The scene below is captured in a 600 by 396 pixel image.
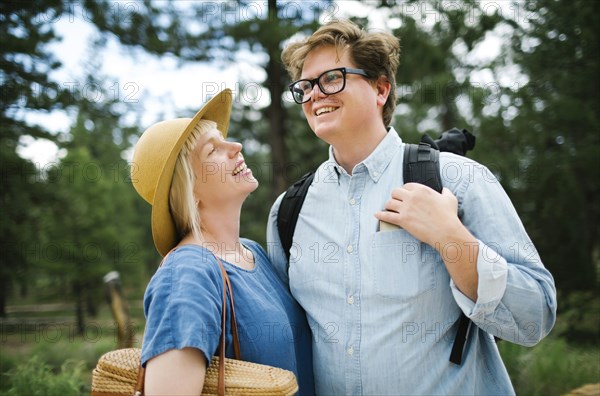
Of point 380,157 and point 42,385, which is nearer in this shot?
point 380,157

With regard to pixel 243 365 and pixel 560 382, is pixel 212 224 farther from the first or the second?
pixel 560 382

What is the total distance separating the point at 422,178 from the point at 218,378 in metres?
1.27

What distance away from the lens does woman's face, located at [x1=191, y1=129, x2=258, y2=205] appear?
246cm

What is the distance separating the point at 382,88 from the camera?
2809 mm

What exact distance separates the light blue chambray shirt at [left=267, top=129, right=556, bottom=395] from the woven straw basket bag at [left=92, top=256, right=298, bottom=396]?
53cm

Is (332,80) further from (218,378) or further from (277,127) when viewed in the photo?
(277,127)

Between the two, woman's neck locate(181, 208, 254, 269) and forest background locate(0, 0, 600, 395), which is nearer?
woman's neck locate(181, 208, 254, 269)

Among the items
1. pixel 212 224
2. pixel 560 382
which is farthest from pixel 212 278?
pixel 560 382

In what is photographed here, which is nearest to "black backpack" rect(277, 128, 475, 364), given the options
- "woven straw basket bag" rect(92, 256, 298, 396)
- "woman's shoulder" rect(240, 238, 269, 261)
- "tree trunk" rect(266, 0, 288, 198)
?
"woman's shoulder" rect(240, 238, 269, 261)

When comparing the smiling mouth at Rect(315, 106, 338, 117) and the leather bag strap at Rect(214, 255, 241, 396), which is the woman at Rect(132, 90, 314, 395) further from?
the smiling mouth at Rect(315, 106, 338, 117)

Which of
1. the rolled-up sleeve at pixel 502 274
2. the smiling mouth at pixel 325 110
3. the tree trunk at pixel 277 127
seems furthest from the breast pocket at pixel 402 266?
the tree trunk at pixel 277 127

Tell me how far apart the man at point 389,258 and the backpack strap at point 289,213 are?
58 millimetres

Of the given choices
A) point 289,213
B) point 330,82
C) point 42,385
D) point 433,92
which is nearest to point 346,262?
point 289,213

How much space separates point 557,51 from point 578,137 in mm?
1548
